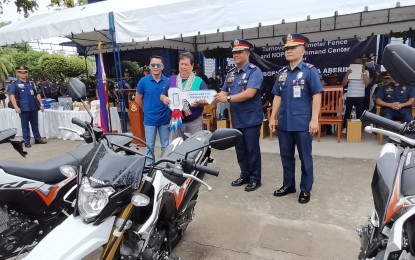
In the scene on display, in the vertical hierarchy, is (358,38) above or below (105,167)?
above

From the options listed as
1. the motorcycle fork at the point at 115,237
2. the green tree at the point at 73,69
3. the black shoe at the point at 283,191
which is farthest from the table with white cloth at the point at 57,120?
the green tree at the point at 73,69

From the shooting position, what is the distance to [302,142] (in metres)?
3.35

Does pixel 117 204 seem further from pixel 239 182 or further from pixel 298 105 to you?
pixel 239 182

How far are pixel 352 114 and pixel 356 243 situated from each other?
4.60m

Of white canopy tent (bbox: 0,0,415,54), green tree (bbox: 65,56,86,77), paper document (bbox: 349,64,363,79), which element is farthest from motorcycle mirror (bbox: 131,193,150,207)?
green tree (bbox: 65,56,86,77)

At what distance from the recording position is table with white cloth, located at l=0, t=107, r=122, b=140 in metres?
6.90

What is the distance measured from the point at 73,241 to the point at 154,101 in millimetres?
2985

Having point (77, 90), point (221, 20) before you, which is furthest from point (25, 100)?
point (77, 90)

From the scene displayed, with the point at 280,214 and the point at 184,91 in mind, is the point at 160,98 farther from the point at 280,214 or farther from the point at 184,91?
the point at 280,214

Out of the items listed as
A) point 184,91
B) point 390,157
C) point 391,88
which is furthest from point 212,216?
point 391,88

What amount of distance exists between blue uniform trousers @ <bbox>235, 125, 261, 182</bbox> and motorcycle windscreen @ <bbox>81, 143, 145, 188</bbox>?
88.8 inches

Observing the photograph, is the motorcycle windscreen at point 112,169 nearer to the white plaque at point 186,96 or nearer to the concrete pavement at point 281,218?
the concrete pavement at point 281,218

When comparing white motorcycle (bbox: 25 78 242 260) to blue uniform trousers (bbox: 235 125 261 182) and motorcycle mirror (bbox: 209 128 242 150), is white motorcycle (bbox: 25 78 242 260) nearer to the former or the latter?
motorcycle mirror (bbox: 209 128 242 150)

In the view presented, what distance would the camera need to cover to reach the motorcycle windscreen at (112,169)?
1.52 metres
